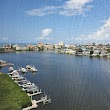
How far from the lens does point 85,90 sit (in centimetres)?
1412

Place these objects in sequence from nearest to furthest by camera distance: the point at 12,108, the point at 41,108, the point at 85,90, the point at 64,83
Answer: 1. the point at 12,108
2. the point at 41,108
3. the point at 85,90
4. the point at 64,83

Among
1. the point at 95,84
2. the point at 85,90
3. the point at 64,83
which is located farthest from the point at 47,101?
the point at 95,84

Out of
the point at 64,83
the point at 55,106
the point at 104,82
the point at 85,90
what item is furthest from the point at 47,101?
the point at 104,82

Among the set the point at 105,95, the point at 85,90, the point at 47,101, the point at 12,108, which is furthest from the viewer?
the point at 85,90

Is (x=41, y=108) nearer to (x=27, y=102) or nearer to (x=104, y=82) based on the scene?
(x=27, y=102)

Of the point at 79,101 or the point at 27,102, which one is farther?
the point at 79,101

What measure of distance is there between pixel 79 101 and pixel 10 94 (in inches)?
144

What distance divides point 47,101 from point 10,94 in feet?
6.48

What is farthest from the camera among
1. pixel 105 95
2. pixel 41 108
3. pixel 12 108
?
pixel 105 95

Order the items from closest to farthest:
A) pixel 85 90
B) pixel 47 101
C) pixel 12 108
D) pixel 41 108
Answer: pixel 12 108, pixel 41 108, pixel 47 101, pixel 85 90

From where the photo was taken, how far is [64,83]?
1602 cm

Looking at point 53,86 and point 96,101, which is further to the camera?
point 53,86

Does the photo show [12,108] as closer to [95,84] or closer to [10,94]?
[10,94]

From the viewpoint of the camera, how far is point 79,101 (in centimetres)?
1173
